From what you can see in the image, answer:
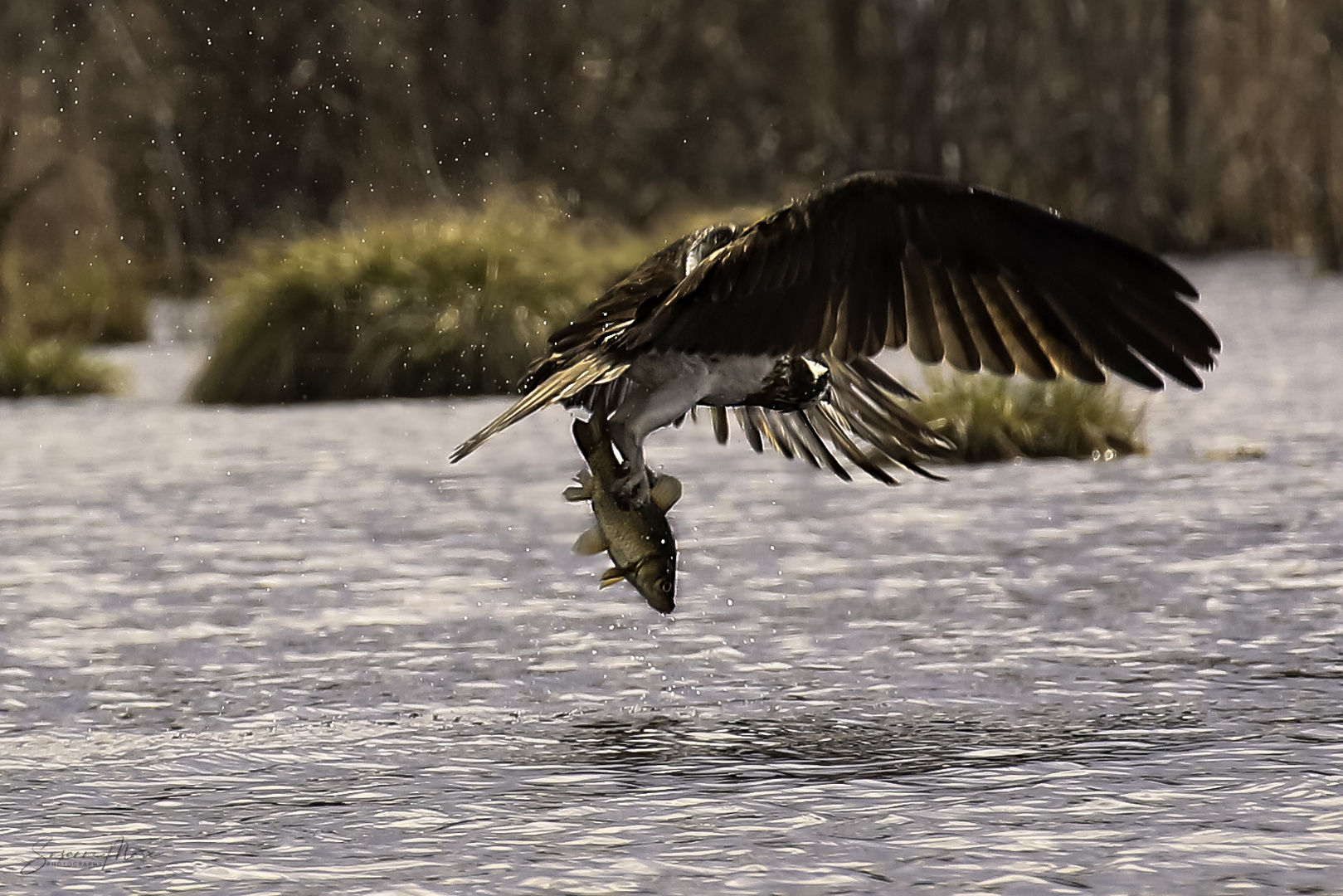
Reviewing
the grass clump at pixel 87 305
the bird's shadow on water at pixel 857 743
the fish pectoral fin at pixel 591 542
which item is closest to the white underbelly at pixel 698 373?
the fish pectoral fin at pixel 591 542

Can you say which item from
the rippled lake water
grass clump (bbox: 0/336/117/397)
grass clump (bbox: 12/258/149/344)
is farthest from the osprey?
grass clump (bbox: 12/258/149/344)

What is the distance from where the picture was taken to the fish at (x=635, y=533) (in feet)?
16.9

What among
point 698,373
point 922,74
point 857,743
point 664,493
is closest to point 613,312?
point 698,373

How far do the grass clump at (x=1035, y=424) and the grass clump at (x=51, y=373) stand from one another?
20.4 ft

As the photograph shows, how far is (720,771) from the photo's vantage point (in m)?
4.85

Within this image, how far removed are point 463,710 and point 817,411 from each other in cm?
126

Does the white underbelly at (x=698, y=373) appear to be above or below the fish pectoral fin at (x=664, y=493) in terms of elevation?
above

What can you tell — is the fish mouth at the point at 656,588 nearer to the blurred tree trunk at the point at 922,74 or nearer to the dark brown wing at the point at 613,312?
the dark brown wing at the point at 613,312

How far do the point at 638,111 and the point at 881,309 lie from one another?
77.0ft

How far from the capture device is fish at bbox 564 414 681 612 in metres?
5.16

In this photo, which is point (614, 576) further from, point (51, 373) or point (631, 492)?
point (51, 373)

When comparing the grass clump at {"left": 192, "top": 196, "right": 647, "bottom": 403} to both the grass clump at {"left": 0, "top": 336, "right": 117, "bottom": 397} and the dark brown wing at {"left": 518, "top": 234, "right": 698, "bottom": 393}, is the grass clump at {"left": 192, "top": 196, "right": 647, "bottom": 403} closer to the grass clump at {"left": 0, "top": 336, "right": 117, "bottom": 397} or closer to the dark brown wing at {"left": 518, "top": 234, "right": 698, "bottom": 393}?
the grass clump at {"left": 0, "top": 336, "right": 117, "bottom": 397}

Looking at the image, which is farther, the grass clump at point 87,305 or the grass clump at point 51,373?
the grass clump at point 87,305

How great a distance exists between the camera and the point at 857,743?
5.08m
